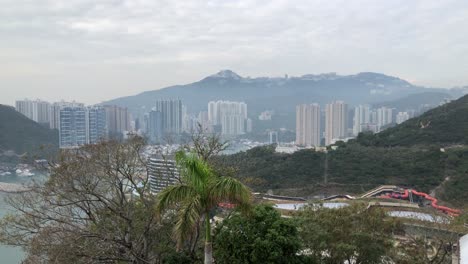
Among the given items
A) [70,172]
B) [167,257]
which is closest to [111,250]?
[167,257]

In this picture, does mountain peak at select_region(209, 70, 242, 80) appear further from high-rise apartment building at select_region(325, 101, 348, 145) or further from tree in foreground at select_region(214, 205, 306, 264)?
tree in foreground at select_region(214, 205, 306, 264)

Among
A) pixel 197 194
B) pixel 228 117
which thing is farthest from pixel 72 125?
pixel 197 194

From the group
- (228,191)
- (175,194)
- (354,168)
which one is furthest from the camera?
(354,168)

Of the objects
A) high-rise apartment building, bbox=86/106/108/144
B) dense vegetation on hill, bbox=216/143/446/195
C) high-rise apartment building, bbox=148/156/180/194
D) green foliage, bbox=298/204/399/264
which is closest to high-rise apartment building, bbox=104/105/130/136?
high-rise apartment building, bbox=86/106/108/144

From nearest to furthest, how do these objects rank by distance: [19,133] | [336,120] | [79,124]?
[19,133]
[79,124]
[336,120]

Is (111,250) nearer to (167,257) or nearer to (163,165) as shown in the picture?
(167,257)

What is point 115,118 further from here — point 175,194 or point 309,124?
point 175,194

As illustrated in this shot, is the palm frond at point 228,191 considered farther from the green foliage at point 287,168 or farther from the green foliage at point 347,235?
the green foliage at point 287,168
